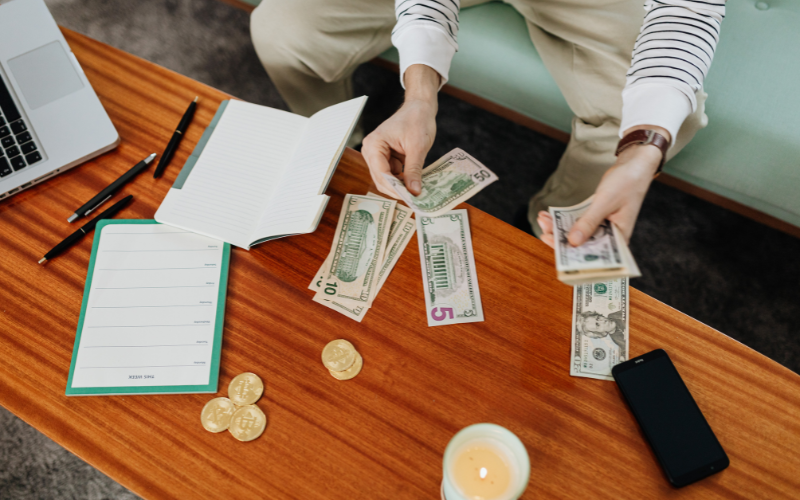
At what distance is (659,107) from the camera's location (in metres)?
0.81

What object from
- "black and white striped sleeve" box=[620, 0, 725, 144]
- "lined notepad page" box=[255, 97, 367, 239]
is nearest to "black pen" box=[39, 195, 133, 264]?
"lined notepad page" box=[255, 97, 367, 239]

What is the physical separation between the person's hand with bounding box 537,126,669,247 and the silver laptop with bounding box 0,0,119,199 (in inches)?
33.7

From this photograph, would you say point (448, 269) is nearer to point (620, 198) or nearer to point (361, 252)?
point (361, 252)

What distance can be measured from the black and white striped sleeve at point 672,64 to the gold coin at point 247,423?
80 cm

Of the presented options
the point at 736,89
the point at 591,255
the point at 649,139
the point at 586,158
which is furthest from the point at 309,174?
the point at 736,89

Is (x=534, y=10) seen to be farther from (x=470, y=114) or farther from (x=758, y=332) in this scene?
(x=758, y=332)

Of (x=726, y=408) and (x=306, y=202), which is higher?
(x=306, y=202)

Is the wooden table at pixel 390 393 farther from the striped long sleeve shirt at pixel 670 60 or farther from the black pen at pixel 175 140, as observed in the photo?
the striped long sleeve shirt at pixel 670 60

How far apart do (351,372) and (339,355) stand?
0.10 feet

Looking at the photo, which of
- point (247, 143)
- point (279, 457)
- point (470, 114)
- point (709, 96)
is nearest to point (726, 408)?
point (279, 457)

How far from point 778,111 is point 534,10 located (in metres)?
0.62

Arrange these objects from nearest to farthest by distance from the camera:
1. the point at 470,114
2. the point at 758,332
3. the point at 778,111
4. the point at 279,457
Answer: the point at 279,457 < the point at 778,111 < the point at 758,332 < the point at 470,114

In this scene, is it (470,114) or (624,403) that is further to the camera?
(470,114)

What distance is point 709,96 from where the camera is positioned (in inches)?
44.1
